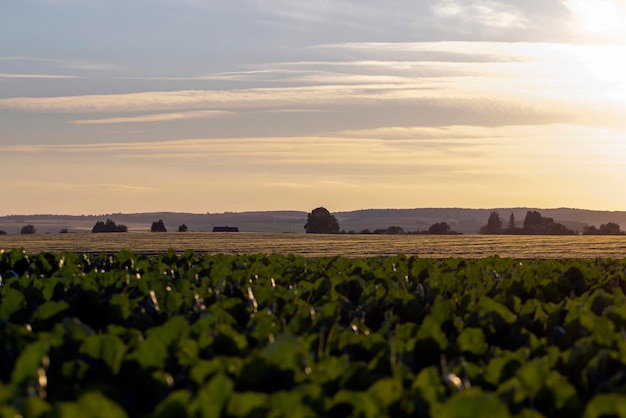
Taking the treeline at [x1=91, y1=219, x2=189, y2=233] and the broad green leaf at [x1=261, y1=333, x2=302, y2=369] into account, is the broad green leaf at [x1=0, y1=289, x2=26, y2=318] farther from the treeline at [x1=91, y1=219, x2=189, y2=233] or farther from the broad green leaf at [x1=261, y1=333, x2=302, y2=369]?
the treeline at [x1=91, y1=219, x2=189, y2=233]

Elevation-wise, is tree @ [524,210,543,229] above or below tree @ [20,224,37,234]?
above

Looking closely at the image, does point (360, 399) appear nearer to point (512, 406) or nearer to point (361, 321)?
point (512, 406)

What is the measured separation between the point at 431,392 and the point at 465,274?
5931 mm

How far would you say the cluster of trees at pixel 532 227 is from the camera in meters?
85.1

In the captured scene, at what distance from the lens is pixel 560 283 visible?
28.9 feet

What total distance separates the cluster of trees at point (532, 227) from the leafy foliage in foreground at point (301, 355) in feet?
255

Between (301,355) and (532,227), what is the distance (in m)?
89.0

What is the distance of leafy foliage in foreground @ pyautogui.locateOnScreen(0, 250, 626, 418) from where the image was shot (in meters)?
3.01

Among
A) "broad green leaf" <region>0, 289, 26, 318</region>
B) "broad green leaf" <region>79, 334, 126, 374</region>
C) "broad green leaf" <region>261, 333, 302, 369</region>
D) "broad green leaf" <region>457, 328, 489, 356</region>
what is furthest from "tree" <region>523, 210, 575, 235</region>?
"broad green leaf" <region>261, 333, 302, 369</region>

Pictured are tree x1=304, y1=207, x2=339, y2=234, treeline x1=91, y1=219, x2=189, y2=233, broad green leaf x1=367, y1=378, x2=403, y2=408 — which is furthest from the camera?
tree x1=304, y1=207, x2=339, y2=234

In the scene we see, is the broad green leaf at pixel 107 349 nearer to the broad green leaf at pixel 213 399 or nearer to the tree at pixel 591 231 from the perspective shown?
the broad green leaf at pixel 213 399

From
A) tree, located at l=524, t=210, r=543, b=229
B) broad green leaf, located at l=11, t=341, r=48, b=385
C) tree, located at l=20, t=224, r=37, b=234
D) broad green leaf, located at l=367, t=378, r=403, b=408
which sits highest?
tree, located at l=524, t=210, r=543, b=229

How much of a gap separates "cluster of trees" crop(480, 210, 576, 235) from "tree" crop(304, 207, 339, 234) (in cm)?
1753

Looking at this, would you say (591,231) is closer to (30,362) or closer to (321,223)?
(321,223)
